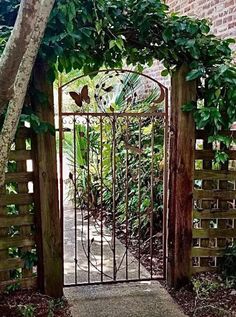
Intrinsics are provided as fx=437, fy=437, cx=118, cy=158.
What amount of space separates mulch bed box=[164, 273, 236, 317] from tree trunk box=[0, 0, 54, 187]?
6.14ft

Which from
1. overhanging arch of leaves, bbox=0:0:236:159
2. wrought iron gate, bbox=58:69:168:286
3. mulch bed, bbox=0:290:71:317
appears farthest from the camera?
wrought iron gate, bbox=58:69:168:286

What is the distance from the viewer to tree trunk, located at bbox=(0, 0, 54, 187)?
2.14 metres

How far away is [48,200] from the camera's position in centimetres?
329

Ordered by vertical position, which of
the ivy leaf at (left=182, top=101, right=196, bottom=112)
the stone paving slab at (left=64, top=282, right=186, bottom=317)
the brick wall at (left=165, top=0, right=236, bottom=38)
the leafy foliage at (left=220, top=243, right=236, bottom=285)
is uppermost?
the brick wall at (left=165, top=0, right=236, bottom=38)

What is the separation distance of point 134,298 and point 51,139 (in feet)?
4.67

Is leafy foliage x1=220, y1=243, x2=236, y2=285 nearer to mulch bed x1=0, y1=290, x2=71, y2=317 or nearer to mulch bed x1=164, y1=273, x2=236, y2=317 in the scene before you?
mulch bed x1=164, y1=273, x2=236, y2=317

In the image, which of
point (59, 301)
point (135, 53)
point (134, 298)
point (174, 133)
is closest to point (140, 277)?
point (134, 298)

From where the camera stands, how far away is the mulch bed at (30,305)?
10.1 feet

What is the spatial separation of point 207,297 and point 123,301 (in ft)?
2.15

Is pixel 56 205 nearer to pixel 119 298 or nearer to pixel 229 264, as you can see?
pixel 119 298

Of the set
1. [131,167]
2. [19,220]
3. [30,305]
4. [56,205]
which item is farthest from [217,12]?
[30,305]

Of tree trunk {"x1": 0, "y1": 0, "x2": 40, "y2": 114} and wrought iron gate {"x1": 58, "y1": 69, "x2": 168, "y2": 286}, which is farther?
wrought iron gate {"x1": 58, "y1": 69, "x2": 168, "y2": 286}

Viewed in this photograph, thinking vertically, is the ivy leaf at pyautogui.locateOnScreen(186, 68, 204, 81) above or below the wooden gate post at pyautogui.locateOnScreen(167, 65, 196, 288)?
above

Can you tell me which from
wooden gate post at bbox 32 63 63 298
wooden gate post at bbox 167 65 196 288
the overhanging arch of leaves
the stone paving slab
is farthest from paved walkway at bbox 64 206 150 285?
the overhanging arch of leaves
